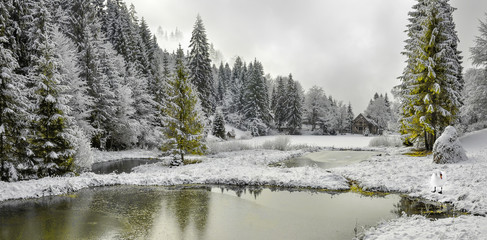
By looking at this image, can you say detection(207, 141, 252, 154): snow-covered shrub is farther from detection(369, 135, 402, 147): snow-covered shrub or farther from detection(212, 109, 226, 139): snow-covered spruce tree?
detection(369, 135, 402, 147): snow-covered shrub

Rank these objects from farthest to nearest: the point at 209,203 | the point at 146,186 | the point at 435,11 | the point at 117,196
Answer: the point at 435,11 < the point at 146,186 < the point at 117,196 < the point at 209,203

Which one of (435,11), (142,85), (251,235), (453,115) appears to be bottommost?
(251,235)

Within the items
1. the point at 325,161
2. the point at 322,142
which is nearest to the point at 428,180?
the point at 325,161

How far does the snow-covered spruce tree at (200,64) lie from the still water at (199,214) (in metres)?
30.5

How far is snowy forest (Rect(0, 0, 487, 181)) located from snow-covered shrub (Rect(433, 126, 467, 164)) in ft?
20.4

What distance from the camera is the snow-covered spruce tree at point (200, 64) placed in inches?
1754

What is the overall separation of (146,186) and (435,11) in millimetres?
27089

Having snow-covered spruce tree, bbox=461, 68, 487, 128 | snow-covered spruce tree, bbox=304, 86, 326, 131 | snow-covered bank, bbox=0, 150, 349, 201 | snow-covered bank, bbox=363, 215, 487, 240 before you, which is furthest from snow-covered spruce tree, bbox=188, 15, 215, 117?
snow-covered spruce tree, bbox=304, 86, 326, 131

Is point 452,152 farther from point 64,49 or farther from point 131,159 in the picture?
point 64,49

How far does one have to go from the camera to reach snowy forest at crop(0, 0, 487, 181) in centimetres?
1639

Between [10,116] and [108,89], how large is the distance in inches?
743

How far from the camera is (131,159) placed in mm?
30844

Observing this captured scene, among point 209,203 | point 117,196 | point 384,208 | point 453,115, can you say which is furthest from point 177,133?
point 453,115

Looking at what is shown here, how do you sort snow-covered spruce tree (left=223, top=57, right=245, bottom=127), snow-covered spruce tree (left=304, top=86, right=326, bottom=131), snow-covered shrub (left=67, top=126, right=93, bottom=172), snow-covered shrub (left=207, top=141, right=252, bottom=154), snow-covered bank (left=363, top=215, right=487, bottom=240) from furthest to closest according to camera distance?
snow-covered spruce tree (left=304, top=86, right=326, bottom=131) < snow-covered spruce tree (left=223, top=57, right=245, bottom=127) < snow-covered shrub (left=207, top=141, right=252, bottom=154) < snow-covered shrub (left=67, top=126, right=93, bottom=172) < snow-covered bank (left=363, top=215, right=487, bottom=240)
